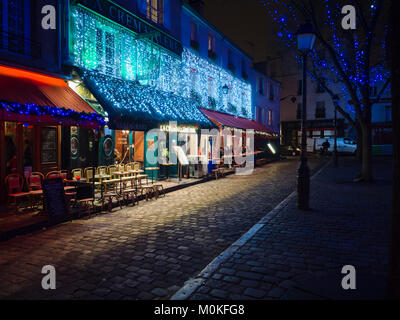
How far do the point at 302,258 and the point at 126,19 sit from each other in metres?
11.2

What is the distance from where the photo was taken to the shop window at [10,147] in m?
8.12

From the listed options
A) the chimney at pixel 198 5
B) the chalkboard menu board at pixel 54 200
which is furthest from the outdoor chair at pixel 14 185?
the chimney at pixel 198 5

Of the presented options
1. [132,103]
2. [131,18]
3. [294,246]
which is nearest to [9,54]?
[132,103]

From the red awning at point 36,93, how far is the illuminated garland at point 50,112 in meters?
0.08

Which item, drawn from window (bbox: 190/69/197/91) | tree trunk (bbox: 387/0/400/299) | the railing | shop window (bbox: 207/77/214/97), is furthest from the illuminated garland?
shop window (bbox: 207/77/214/97)

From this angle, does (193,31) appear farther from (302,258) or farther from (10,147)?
(302,258)

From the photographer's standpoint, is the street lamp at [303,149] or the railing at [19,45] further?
the railing at [19,45]

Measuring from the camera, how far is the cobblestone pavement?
359cm

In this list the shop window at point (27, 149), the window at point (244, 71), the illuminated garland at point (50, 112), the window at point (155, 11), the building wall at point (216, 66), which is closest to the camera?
the illuminated garland at point (50, 112)

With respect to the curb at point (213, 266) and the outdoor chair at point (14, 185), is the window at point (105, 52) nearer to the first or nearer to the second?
the outdoor chair at point (14, 185)

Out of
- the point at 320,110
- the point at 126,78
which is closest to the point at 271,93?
the point at 320,110

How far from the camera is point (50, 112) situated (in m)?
7.38
